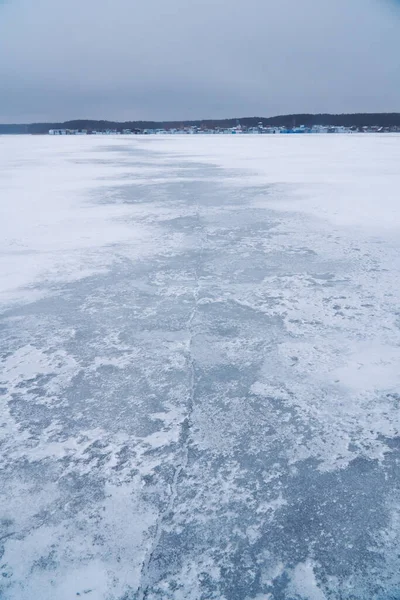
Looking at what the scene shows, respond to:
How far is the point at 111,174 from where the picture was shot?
1201 cm

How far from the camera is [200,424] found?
1911 mm

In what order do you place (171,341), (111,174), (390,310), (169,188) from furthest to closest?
(111,174)
(169,188)
(390,310)
(171,341)

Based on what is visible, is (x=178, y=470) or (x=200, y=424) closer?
(x=178, y=470)

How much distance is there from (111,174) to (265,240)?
830 cm

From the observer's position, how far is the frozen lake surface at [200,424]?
1.31 metres

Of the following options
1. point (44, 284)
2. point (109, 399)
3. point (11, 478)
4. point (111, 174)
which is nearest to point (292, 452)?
point (109, 399)

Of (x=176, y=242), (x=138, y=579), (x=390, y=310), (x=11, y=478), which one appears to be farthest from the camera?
(x=176, y=242)

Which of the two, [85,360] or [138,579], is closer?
[138,579]

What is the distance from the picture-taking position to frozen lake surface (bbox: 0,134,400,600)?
131cm

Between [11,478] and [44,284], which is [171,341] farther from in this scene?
[44,284]

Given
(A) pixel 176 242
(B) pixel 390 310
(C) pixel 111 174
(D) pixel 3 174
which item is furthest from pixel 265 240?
(D) pixel 3 174

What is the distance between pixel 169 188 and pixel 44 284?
5767 millimetres

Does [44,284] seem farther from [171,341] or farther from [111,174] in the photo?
[111,174]

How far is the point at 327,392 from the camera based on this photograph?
214 cm
